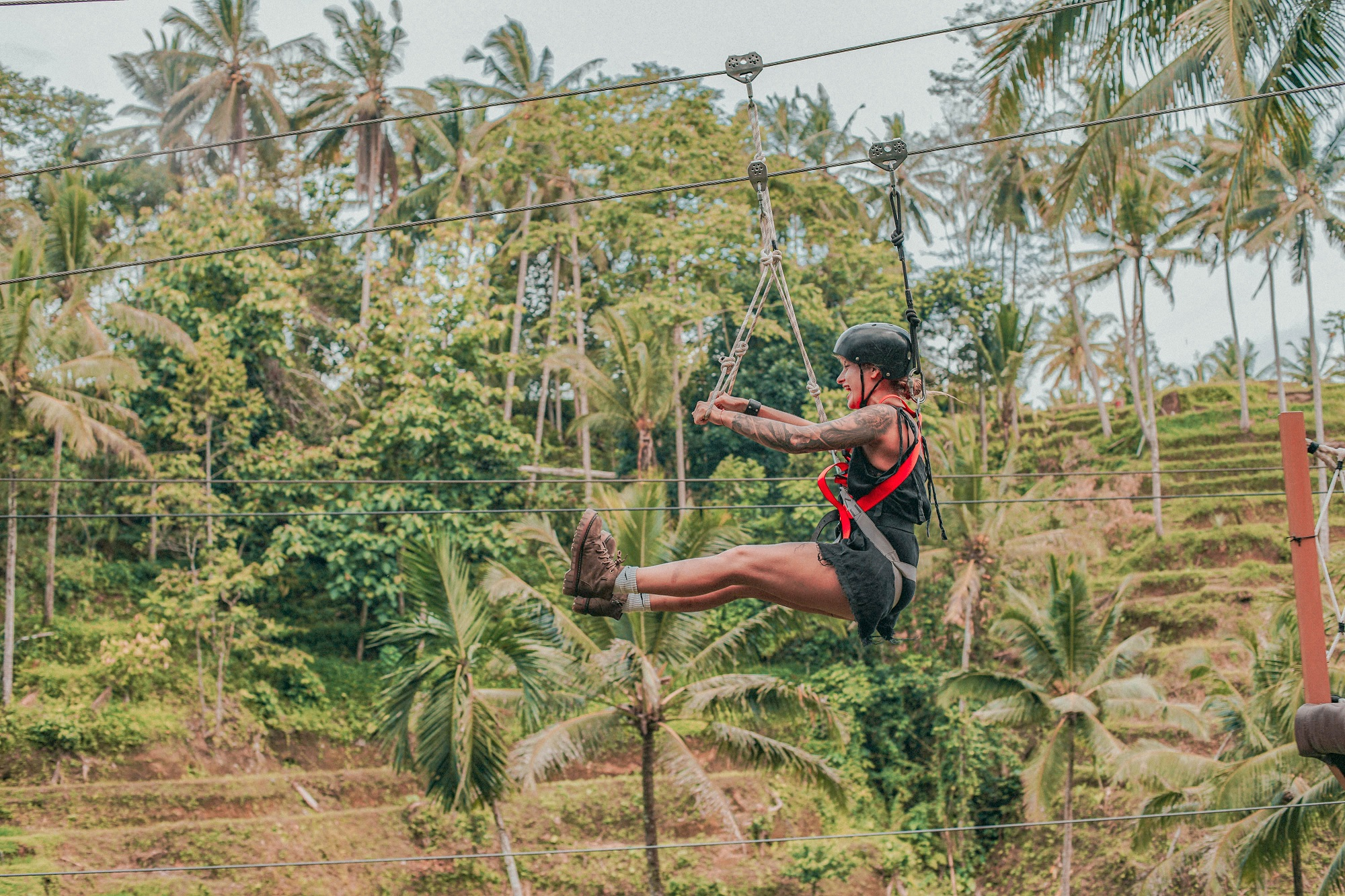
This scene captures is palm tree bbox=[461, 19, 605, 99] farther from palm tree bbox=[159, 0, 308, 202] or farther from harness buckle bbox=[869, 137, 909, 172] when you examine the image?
harness buckle bbox=[869, 137, 909, 172]

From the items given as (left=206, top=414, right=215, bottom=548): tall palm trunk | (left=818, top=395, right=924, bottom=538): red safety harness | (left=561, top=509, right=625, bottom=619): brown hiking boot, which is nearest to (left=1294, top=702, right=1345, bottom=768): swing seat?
(left=818, top=395, right=924, bottom=538): red safety harness

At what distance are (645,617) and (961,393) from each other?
15216 millimetres

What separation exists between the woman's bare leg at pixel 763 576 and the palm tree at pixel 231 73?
884 inches

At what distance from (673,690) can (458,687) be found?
2.39 meters

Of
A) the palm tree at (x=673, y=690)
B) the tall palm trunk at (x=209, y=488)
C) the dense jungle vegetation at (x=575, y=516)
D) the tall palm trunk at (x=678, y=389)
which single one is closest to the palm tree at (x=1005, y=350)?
the dense jungle vegetation at (x=575, y=516)

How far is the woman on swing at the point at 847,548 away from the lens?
4078mm

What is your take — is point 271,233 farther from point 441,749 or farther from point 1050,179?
point 1050,179

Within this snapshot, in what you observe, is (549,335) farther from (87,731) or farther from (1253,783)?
(1253,783)

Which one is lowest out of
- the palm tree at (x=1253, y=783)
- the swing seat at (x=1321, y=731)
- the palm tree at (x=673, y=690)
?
the palm tree at (x=1253, y=783)

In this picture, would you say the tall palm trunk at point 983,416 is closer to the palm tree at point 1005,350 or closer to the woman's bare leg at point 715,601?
the palm tree at point 1005,350

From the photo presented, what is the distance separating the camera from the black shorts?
13.3 ft

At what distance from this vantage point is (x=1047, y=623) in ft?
50.0

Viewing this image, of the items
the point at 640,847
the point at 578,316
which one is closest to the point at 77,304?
the point at 578,316

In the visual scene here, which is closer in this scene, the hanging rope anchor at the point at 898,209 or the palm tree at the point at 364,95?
the hanging rope anchor at the point at 898,209
